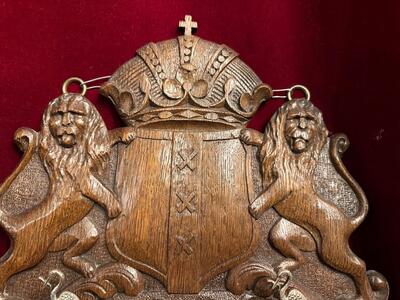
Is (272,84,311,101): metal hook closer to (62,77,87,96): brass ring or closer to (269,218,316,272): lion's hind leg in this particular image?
(269,218,316,272): lion's hind leg

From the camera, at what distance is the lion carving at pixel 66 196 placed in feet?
4.38

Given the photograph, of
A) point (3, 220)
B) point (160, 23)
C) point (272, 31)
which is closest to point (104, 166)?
point (3, 220)

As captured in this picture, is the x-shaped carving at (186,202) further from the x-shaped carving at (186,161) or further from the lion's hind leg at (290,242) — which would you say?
the lion's hind leg at (290,242)

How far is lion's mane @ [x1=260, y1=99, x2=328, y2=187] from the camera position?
4.56ft

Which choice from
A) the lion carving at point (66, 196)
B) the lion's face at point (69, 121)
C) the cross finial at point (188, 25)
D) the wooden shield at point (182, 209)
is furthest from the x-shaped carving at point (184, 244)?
the cross finial at point (188, 25)

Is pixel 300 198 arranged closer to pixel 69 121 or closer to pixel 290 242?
pixel 290 242

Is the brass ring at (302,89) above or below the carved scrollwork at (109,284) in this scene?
above

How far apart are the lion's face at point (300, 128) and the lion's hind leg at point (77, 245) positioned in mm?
424

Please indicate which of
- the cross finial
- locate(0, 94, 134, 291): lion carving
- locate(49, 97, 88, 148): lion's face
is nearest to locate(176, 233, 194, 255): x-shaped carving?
locate(0, 94, 134, 291): lion carving

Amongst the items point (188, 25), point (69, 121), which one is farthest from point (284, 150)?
point (69, 121)

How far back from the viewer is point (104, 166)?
53.9 inches

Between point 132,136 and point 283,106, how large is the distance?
31 cm

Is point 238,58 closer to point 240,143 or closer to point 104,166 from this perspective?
point 240,143

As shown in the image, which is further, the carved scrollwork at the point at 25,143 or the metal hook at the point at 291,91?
the metal hook at the point at 291,91
